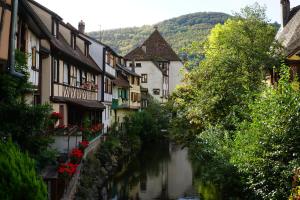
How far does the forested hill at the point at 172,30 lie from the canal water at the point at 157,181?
396 feet

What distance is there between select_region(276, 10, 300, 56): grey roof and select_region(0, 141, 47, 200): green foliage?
18.5m

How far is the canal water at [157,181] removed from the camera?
24672 millimetres

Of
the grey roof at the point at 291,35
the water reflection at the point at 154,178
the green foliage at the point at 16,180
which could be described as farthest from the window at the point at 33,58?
the grey roof at the point at 291,35

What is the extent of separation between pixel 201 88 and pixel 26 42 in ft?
42.0

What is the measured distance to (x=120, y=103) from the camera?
47.8 metres

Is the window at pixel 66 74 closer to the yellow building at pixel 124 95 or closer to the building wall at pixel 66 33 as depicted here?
the building wall at pixel 66 33

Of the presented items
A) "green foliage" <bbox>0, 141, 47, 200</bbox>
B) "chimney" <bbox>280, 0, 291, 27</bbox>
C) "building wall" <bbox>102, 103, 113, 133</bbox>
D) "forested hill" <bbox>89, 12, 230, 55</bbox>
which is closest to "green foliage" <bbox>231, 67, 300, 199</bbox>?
"green foliage" <bbox>0, 141, 47, 200</bbox>

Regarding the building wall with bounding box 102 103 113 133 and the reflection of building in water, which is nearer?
the reflection of building in water

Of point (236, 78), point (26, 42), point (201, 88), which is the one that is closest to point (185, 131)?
point (201, 88)

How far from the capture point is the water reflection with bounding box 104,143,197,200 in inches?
1000

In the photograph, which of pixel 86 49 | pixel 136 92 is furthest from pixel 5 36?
pixel 136 92

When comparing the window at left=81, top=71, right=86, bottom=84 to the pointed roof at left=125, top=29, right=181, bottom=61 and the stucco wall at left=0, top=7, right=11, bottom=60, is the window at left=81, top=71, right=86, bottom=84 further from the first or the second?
the pointed roof at left=125, top=29, right=181, bottom=61

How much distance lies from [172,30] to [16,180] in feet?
570

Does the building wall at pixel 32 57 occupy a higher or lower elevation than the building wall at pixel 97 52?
lower
